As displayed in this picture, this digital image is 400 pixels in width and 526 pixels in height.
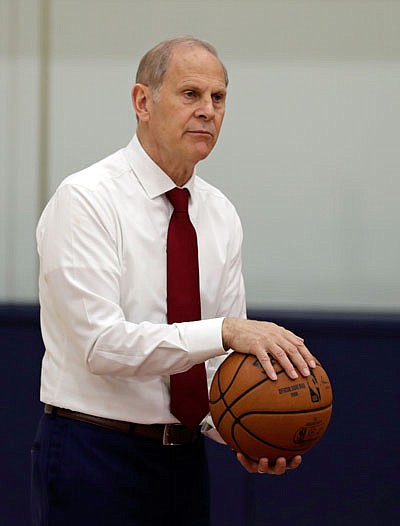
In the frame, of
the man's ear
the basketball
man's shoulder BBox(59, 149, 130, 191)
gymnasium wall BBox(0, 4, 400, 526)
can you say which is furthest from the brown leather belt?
gymnasium wall BBox(0, 4, 400, 526)

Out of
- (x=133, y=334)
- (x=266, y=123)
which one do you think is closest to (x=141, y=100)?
(x=133, y=334)

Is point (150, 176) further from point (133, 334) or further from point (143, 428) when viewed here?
point (143, 428)

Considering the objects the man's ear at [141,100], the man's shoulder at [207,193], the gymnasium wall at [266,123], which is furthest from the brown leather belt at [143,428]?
the gymnasium wall at [266,123]

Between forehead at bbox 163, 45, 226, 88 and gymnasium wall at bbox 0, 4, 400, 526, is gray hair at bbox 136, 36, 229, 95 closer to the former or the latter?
forehead at bbox 163, 45, 226, 88

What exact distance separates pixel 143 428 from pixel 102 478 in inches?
6.1

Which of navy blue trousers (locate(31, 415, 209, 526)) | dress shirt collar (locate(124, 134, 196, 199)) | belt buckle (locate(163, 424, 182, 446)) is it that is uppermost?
dress shirt collar (locate(124, 134, 196, 199))

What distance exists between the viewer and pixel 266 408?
7.53ft

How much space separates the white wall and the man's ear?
171cm

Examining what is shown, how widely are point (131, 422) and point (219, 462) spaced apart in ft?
5.45

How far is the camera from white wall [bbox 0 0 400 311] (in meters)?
4.24

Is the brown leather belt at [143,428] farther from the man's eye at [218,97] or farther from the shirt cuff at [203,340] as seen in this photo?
the man's eye at [218,97]

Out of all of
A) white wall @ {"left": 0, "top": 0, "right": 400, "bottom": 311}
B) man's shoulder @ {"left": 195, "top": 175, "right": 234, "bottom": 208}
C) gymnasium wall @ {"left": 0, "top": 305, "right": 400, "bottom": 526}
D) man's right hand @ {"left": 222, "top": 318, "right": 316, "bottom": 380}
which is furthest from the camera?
white wall @ {"left": 0, "top": 0, "right": 400, "bottom": 311}

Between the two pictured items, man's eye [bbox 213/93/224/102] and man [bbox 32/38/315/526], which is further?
man's eye [bbox 213/93/224/102]

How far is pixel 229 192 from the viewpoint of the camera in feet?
14.0
